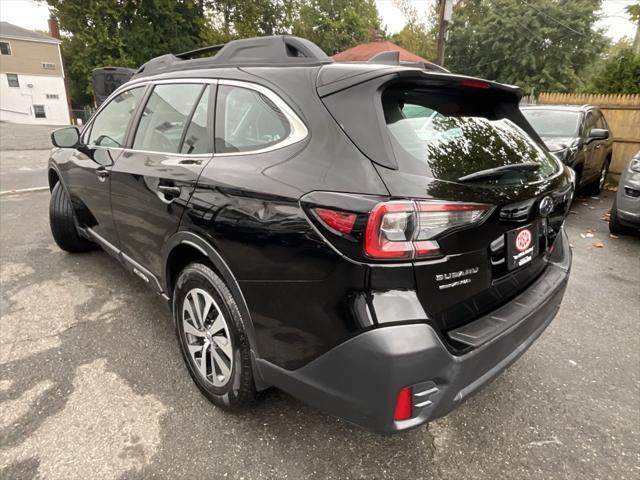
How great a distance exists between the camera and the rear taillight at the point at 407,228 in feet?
4.44

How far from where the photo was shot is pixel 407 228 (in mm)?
1378

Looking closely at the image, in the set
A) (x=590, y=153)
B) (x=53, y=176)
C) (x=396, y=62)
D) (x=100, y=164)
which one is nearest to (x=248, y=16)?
(x=590, y=153)

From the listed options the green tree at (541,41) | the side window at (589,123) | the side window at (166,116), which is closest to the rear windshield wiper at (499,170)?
the side window at (166,116)

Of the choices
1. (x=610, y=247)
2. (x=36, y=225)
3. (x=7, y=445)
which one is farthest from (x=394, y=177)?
(x=36, y=225)

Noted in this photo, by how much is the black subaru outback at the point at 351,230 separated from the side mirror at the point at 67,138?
1.41m

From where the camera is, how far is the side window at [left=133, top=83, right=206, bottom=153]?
2270 millimetres

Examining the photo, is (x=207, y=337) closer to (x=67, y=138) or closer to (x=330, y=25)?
(x=67, y=138)

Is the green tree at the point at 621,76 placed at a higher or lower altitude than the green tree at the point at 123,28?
lower

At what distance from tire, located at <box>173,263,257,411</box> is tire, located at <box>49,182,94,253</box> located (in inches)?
91.5

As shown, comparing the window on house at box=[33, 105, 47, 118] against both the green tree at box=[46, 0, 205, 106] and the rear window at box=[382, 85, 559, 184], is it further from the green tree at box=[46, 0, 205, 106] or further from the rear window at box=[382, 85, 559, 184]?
the rear window at box=[382, 85, 559, 184]

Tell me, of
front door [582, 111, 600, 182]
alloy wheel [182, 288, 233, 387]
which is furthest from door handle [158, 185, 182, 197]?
front door [582, 111, 600, 182]

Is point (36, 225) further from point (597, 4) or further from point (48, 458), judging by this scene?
point (597, 4)

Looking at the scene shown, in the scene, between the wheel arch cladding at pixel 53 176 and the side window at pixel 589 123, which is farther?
the side window at pixel 589 123

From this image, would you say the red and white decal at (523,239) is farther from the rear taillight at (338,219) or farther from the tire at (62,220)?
the tire at (62,220)
